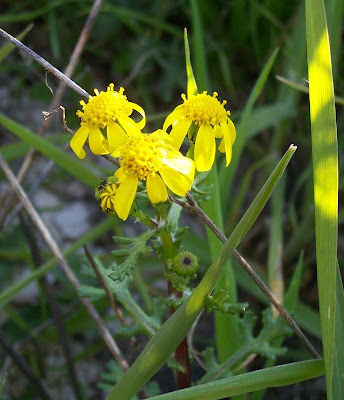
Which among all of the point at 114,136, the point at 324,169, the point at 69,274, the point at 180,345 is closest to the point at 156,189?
the point at 114,136

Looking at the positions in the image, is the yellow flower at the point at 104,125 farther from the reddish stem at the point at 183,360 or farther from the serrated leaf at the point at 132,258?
the reddish stem at the point at 183,360

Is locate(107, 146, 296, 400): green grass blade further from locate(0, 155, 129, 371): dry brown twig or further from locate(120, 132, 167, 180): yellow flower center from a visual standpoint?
locate(0, 155, 129, 371): dry brown twig

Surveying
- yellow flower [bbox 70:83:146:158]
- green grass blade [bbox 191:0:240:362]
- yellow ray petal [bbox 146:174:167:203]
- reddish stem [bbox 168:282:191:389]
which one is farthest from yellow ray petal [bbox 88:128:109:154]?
reddish stem [bbox 168:282:191:389]

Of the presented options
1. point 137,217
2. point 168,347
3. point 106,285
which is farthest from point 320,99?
point 106,285

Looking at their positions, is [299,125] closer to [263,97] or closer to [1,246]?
[263,97]

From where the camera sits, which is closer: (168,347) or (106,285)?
(168,347)

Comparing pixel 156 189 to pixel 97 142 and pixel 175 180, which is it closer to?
pixel 175 180
